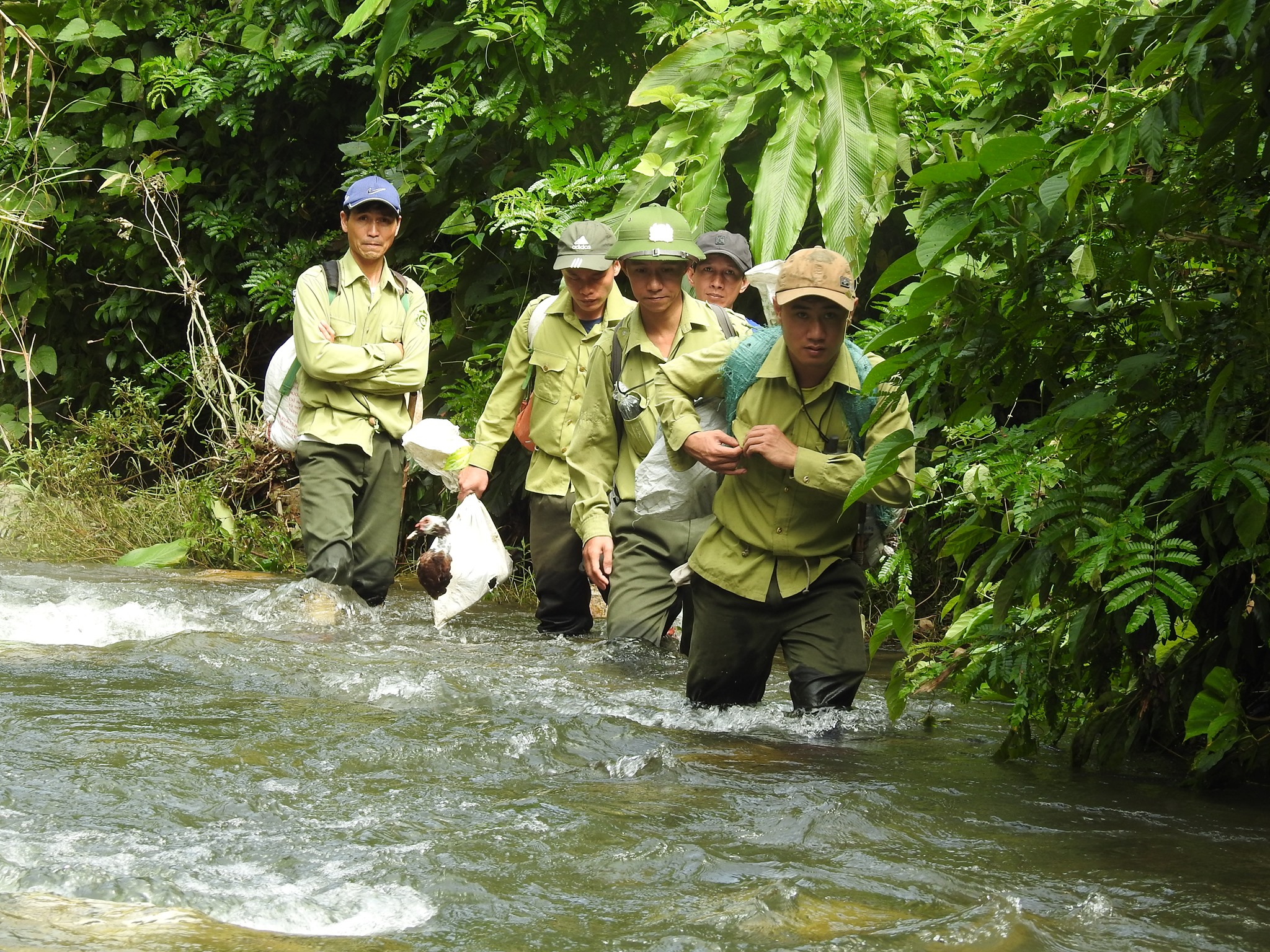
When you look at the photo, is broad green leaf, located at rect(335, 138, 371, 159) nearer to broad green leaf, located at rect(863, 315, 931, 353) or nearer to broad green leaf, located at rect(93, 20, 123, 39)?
broad green leaf, located at rect(93, 20, 123, 39)

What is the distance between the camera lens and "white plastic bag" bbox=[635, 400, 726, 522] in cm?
544

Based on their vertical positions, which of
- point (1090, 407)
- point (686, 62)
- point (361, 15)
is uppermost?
point (686, 62)

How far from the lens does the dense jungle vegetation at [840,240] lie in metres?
3.64

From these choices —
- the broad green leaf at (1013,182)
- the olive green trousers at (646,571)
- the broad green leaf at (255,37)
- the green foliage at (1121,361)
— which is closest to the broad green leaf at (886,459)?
the green foliage at (1121,361)

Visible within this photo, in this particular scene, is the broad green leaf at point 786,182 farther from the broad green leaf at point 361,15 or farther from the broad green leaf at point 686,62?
the broad green leaf at point 361,15

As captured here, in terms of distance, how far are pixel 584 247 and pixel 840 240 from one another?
1179 millimetres

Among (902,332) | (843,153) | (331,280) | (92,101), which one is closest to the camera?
(902,332)

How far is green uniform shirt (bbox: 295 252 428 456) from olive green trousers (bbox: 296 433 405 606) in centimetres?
11

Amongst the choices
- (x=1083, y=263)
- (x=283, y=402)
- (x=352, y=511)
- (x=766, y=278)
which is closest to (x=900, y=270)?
(x=1083, y=263)

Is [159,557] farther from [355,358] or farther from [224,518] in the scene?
[355,358]

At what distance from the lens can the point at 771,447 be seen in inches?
192

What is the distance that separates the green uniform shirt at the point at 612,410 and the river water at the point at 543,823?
3.25 ft

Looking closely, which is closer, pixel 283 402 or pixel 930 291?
pixel 930 291

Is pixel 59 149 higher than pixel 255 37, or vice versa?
pixel 255 37
